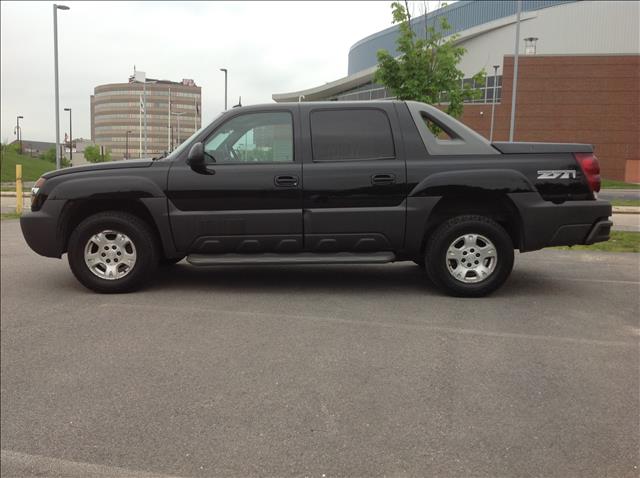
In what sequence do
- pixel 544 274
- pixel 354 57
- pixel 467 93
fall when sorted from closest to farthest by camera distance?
pixel 544 274
pixel 467 93
pixel 354 57

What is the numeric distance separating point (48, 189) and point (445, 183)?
3.95 m

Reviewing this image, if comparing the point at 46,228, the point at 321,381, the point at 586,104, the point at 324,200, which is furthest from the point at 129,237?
the point at 586,104

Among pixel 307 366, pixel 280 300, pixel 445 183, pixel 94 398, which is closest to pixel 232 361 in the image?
pixel 307 366

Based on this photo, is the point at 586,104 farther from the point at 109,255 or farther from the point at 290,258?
→ the point at 109,255

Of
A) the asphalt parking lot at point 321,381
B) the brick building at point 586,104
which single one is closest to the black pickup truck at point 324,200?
the asphalt parking lot at point 321,381

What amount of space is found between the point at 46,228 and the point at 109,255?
0.66 metres

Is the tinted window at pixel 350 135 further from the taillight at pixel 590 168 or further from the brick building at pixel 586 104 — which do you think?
the brick building at pixel 586 104

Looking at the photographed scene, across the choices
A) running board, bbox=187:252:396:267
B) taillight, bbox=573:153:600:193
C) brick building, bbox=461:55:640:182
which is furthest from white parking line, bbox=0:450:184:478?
brick building, bbox=461:55:640:182

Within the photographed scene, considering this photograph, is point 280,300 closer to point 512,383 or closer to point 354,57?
point 512,383

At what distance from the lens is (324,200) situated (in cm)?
562

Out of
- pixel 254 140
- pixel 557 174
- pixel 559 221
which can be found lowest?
pixel 559 221

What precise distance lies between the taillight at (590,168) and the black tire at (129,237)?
433 centimetres

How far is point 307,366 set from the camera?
3832mm

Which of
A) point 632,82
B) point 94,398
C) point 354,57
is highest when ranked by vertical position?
point 354,57
